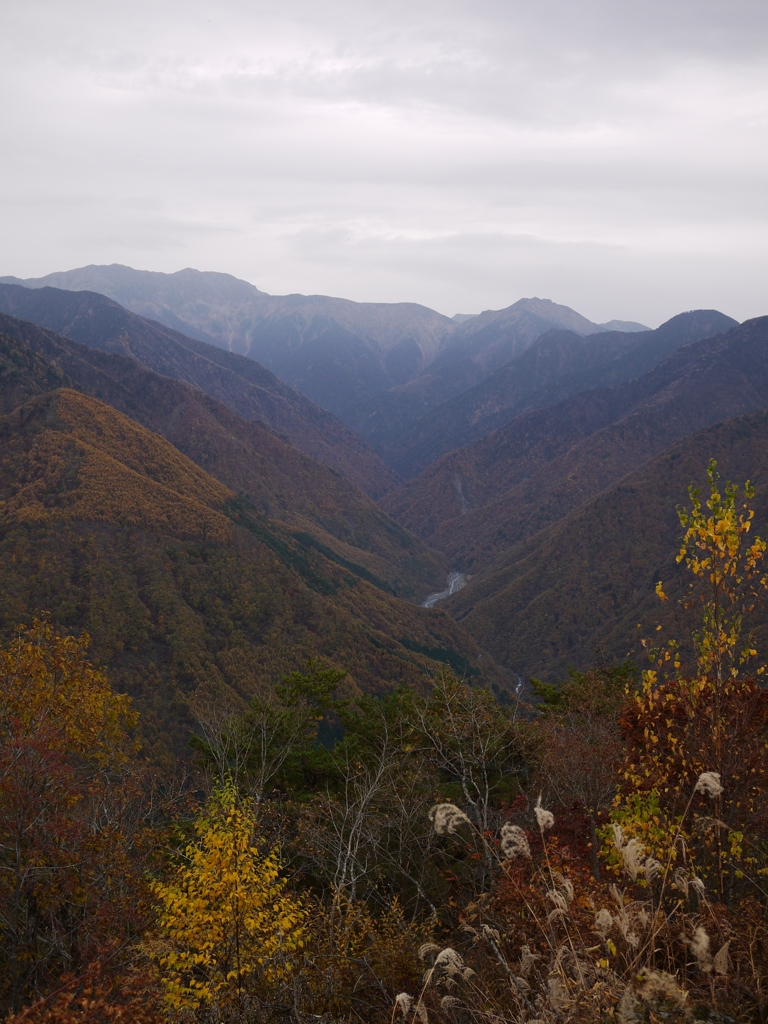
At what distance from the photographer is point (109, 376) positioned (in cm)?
18750

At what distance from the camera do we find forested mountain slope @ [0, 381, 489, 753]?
201 ft

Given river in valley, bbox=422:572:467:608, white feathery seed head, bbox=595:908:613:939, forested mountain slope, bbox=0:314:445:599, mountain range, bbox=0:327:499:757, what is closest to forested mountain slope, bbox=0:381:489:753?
mountain range, bbox=0:327:499:757

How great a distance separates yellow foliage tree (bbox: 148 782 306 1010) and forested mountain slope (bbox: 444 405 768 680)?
107 meters

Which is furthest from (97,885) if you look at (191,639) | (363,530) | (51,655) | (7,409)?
(363,530)

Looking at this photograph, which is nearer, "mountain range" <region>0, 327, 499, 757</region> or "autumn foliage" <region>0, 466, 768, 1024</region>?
"autumn foliage" <region>0, 466, 768, 1024</region>

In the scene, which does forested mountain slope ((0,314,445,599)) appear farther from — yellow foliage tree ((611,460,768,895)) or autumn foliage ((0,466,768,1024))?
yellow foliage tree ((611,460,768,895))

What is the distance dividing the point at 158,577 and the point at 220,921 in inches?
2552

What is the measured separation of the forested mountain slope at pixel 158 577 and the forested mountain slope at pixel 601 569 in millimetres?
30621

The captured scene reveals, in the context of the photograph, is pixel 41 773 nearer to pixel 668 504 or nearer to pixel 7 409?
pixel 7 409

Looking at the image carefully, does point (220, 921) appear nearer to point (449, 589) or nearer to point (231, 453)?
point (231, 453)

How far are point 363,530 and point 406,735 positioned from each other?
175 m

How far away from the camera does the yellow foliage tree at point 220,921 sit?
33.7ft

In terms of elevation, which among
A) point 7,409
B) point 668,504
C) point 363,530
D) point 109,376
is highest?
point 109,376

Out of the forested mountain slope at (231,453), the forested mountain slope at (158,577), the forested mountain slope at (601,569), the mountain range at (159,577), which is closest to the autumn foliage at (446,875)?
the mountain range at (159,577)
